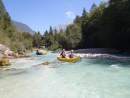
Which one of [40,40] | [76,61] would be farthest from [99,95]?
[40,40]

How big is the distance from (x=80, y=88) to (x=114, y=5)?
107ft

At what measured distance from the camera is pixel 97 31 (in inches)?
2254

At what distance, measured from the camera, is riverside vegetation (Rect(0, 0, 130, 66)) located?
126 feet

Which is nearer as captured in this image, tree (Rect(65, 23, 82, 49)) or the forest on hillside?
the forest on hillside

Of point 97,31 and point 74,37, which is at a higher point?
point 97,31

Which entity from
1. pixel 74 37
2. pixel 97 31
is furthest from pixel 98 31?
pixel 74 37

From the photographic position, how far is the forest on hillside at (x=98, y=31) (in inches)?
1505

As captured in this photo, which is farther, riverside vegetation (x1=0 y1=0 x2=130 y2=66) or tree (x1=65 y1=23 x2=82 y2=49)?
tree (x1=65 y1=23 x2=82 y2=49)

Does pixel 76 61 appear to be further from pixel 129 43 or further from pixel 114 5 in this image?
pixel 114 5

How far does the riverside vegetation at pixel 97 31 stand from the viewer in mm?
38281

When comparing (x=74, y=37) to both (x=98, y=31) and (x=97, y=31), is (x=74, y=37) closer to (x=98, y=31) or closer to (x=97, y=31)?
(x=97, y=31)

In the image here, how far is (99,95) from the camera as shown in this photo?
33.3 ft

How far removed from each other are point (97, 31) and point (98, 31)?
236 cm

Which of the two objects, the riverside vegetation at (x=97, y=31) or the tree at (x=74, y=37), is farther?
the tree at (x=74, y=37)
